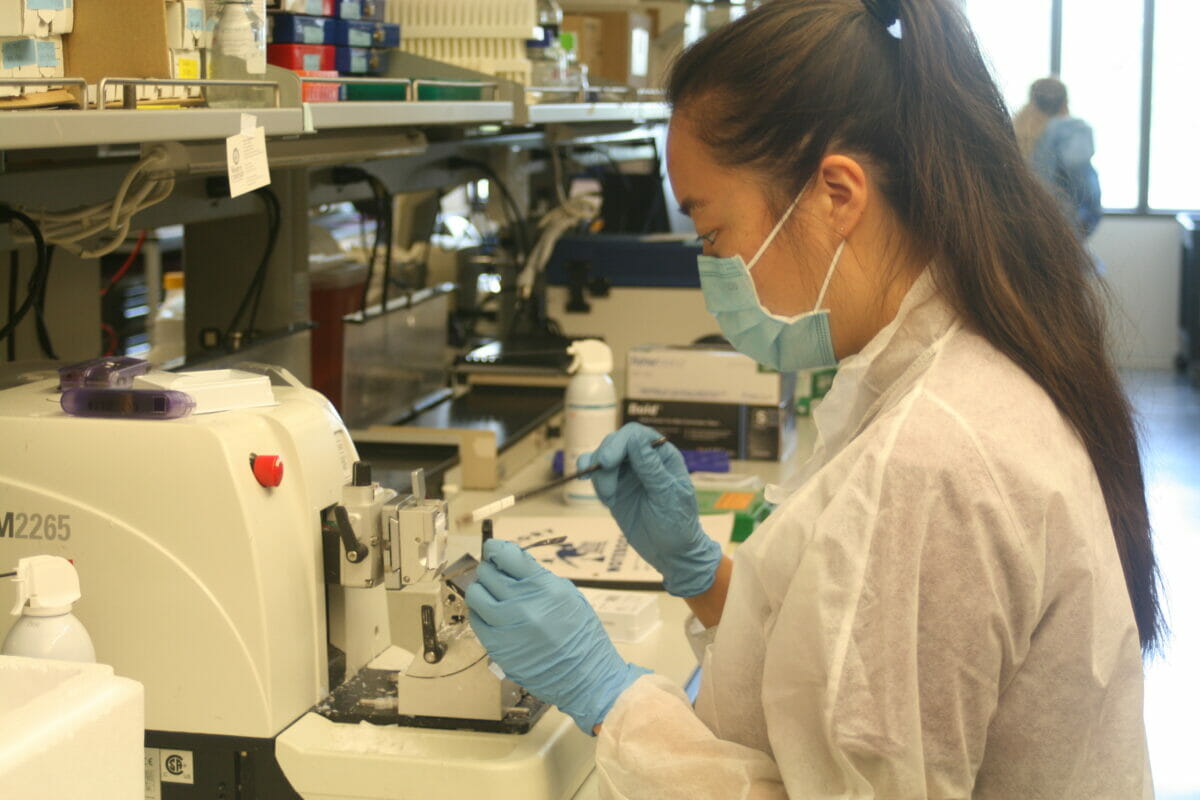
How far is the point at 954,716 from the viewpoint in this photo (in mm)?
1007

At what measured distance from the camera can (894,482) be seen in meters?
1.00

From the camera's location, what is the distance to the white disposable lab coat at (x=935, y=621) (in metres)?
0.99

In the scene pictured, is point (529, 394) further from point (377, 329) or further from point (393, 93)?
point (393, 93)

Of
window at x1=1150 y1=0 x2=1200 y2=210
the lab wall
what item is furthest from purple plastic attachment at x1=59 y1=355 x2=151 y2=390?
window at x1=1150 y1=0 x2=1200 y2=210

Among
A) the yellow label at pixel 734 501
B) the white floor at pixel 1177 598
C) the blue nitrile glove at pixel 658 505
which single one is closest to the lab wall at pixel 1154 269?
the white floor at pixel 1177 598

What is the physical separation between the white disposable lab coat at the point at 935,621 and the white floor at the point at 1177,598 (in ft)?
0.78

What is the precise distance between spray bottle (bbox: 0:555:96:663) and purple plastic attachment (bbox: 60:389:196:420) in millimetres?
177

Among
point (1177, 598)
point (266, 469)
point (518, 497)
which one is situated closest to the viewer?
point (266, 469)

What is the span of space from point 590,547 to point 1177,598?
3.07 m

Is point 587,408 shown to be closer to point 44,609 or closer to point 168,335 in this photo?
point 168,335

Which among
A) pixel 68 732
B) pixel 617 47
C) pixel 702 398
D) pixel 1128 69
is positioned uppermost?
pixel 1128 69

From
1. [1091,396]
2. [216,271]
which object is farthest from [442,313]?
[1091,396]

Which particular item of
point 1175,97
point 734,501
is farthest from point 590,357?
point 1175,97

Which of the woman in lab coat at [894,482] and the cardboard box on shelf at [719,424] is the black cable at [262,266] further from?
the woman in lab coat at [894,482]
